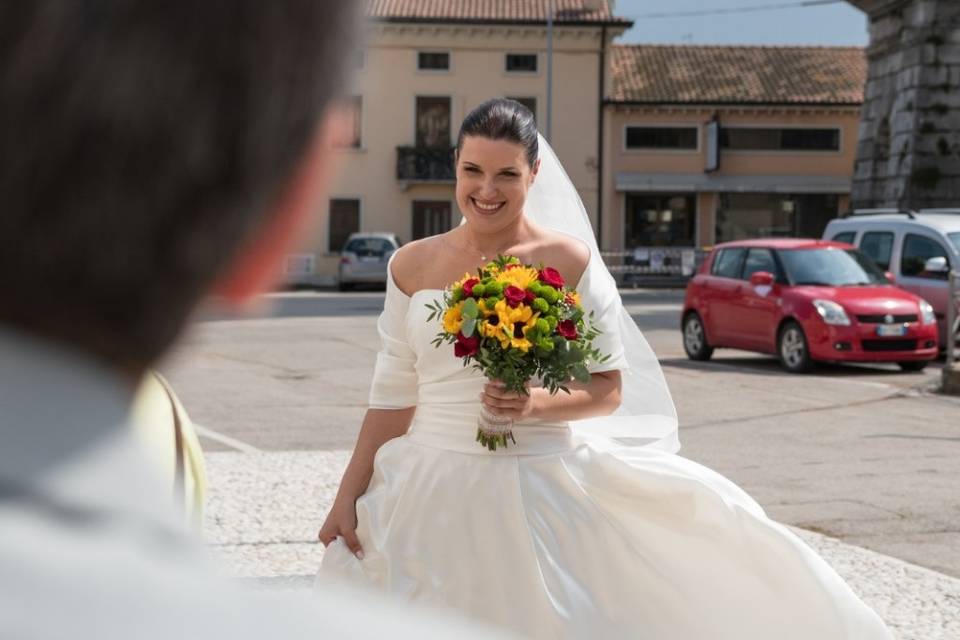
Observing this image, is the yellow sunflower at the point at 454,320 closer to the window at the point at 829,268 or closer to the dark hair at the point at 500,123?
the dark hair at the point at 500,123

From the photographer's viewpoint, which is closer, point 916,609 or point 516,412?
point 516,412

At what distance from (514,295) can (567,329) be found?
0.20 meters

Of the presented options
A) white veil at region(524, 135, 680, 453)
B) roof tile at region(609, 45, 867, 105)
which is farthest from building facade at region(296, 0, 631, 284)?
white veil at region(524, 135, 680, 453)

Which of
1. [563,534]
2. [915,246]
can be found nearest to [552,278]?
[563,534]

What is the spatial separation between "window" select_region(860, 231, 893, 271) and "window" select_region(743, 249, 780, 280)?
1797mm

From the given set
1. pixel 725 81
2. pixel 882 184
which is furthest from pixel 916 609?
pixel 725 81

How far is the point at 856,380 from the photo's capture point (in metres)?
16.7

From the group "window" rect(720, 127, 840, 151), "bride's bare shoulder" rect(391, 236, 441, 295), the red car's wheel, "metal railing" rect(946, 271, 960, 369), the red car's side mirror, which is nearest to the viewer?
"bride's bare shoulder" rect(391, 236, 441, 295)

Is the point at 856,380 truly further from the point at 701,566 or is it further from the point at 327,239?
the point at 327,239

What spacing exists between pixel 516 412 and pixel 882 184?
32.9 meters

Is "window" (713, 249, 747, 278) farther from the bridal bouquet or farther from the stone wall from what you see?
the stone wall

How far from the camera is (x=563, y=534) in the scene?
4.09 m

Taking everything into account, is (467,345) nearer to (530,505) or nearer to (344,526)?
(530,505)

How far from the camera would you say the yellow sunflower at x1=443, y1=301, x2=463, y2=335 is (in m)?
4.02
